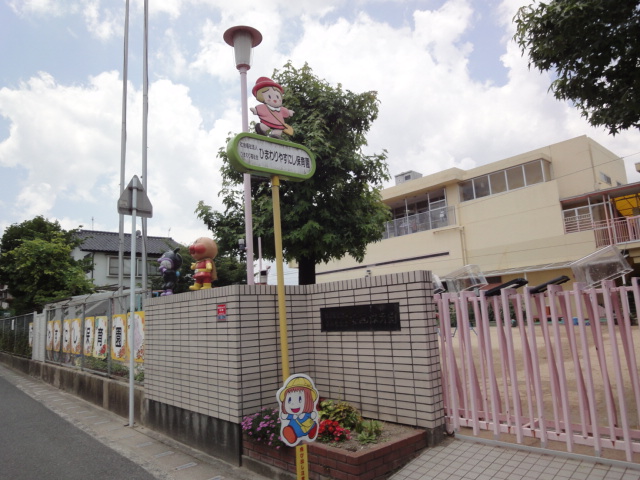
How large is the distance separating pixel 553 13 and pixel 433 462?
584cm

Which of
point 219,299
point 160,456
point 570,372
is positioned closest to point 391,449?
point 219,299

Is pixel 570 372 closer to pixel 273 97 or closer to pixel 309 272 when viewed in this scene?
pixel 309 272

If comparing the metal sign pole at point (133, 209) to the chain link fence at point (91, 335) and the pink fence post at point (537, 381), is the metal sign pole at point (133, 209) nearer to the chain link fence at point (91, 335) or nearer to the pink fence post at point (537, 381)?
the chain link fence at point (91, 335)

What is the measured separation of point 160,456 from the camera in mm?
5594

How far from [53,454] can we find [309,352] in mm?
3793

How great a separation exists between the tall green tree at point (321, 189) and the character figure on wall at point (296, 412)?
6402 mm

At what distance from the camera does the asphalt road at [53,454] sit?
5.12m

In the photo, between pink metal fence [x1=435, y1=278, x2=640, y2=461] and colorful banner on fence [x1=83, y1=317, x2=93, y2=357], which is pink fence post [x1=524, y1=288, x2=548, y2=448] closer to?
pink metal fence [x1=435, y1=278, x2=640, y2=461]

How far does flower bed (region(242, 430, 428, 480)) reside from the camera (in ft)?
12.4

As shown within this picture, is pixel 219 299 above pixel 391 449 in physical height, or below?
above

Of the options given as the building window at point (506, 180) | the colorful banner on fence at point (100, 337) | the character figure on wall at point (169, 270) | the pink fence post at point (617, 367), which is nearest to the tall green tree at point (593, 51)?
the pink fence post at point (617, 367)

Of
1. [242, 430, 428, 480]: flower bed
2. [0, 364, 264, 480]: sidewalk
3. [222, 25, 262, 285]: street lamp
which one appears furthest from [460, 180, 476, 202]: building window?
[242, 430, 428, 480]: flower bed

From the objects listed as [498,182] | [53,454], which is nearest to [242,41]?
[53,454]

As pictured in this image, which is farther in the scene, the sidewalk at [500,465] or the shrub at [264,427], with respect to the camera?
the shrub at [264,427]
